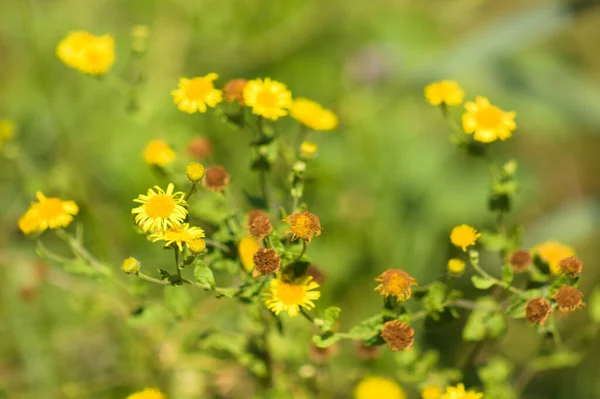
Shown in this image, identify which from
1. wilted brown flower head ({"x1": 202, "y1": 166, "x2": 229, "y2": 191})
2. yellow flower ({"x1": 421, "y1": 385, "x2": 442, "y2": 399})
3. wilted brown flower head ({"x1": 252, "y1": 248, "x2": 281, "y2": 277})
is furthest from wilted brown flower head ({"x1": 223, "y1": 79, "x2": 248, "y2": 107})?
yellow flower ({"x1": 421, "y1": 385, "x2": 442, "y2": 399})

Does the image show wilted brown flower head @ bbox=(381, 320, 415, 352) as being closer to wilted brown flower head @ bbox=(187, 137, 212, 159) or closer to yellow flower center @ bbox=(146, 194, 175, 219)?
yellow flower center @ bbox=(146, 194, 175, 219)

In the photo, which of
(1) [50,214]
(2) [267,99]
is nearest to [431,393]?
(2) [267,99]

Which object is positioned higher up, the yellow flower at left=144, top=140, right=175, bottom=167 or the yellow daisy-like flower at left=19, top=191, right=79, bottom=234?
the yellow flower at left=144, top=140, right=175, bottom=167

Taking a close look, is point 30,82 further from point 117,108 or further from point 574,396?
point 574,396

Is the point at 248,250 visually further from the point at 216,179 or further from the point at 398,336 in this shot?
the point at 398,336

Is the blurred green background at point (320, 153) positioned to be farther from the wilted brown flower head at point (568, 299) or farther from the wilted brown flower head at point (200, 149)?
the wilted brown flower head at point (568, 299)

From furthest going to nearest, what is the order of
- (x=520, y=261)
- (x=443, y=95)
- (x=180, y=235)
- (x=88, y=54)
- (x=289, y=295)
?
(x=88, y=54) < (x=443, y=95) < (x=520, y=261) < (x=289, y=295) < (x=180, y=235)

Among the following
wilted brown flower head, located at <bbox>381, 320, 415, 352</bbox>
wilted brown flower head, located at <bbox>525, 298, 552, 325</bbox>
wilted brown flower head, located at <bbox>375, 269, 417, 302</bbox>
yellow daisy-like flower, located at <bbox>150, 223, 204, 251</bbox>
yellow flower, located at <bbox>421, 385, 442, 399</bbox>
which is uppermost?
yellow daisy-like flower, located at <bbox>150, 223, 204, 251</bbox>

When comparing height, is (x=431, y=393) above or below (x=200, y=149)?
below
